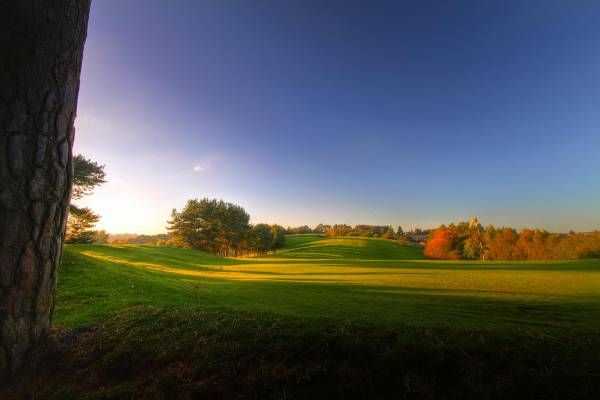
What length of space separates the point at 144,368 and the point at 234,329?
108 cm

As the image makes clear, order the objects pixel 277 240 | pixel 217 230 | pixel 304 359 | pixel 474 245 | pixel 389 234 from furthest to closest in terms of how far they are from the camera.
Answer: pixel 389 234 < pixel 277 240 < pixel 217 230 < pixel 474 245 < pixel 304 359

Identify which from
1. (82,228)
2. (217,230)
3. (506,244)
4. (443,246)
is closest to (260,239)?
(217,230)

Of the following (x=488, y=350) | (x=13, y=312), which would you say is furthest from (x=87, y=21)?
(x=488, y=350)

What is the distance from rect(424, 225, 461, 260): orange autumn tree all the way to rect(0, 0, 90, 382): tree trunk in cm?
6938

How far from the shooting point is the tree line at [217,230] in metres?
61.0

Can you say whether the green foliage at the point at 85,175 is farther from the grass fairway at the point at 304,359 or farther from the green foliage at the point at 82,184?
the grass fairway at the point at 304,359

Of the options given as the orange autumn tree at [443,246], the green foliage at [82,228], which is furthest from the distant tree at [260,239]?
the orange autumn tree at [443,246]

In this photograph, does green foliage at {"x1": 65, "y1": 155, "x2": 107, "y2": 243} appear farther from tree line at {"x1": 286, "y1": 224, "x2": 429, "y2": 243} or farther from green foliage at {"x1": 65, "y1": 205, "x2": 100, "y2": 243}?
tree line at {"x1": 286, "y1": 224, "x2": 429, "y2": 243}

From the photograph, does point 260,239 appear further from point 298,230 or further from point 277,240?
point 298,230

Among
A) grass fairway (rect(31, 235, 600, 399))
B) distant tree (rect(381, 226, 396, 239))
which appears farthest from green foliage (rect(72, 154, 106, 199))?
distant tree (rect(381, 226, 396, 239))

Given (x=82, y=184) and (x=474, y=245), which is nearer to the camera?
(x=82, y=184)

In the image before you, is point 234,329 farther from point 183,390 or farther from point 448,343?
point 448,343

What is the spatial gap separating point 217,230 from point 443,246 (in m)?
55.3

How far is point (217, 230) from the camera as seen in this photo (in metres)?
62.1
